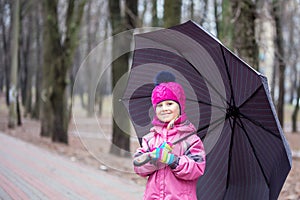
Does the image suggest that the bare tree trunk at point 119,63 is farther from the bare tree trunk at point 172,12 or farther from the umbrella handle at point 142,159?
the umbrella handle at point 142,159

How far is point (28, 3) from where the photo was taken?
23.5 m

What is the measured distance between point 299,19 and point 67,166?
80.5ft

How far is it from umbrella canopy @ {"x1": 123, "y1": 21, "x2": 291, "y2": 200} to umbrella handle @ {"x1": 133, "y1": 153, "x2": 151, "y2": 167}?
0.86 meters

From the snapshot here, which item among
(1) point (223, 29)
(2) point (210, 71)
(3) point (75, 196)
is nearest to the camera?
(2) point (210, 71)

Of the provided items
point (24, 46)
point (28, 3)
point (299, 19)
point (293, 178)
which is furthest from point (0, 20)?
point (293, 178)

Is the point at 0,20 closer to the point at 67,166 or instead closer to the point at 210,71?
the point at 67,166

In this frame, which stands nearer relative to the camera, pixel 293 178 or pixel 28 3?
pixel 293 178

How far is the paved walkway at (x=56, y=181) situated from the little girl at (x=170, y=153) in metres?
3.51

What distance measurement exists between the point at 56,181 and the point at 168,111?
4830 millimetres

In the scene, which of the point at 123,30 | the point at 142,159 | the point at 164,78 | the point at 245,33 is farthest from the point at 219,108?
the point at 123,30

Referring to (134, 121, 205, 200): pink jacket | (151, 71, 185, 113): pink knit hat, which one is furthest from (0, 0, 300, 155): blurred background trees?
(134, 121, 205, 200): pink jacket

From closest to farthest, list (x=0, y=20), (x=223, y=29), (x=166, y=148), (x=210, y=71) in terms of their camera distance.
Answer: (x=166, y=148)
(x=210, y=71)
(x=223, y=29)
(x=0, y=20)

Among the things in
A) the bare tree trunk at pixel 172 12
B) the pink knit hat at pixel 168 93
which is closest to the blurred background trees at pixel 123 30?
the bare tree trunk at pixel 172 12

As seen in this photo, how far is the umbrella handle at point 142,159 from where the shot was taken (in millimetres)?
2918
